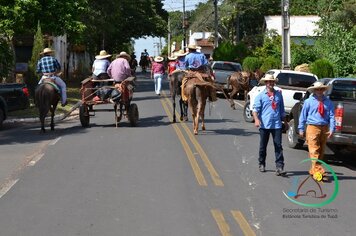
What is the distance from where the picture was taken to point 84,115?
16297 mm

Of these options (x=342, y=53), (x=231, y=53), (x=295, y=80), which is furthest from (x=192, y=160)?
(x=231, y=53)

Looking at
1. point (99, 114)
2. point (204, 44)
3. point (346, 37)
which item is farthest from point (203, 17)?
point (99, 114)

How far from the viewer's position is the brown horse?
1447cm

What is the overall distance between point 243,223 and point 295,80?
12.0 metres

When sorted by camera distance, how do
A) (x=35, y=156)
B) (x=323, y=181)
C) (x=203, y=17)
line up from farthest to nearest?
(x=203, y=17) < (x=35, y=156) < (x=323, y=181)

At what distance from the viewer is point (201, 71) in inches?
589

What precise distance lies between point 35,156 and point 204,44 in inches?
3202

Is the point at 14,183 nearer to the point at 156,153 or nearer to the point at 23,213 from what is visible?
the point at 23,213

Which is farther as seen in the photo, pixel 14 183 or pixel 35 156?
pixel 35 156

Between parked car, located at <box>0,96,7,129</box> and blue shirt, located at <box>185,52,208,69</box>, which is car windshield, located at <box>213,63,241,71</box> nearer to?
parked car, located at <box>0,96,7,129</box>

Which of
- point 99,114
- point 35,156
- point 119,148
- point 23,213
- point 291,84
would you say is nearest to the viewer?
point 23,213

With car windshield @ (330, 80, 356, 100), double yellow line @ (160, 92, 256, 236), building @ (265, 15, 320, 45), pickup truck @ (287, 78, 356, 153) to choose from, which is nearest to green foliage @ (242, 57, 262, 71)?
double yellow line @ (160, 92, 256, 236)

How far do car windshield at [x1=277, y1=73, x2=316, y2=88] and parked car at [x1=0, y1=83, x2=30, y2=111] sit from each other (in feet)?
26.6

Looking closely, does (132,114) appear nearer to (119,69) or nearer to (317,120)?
(119,69)
